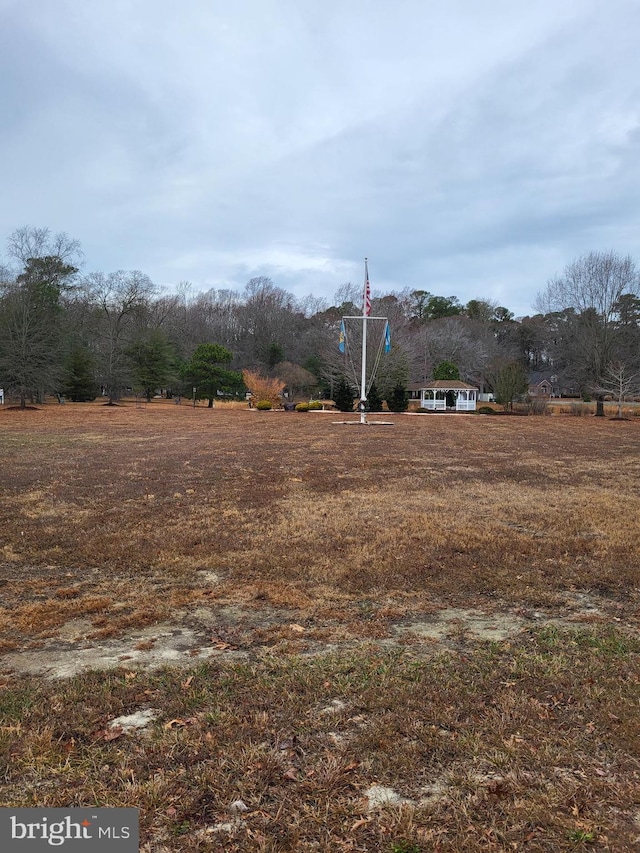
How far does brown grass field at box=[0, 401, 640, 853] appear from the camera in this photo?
6.38ft

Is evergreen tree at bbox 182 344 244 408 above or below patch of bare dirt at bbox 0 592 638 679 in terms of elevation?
above

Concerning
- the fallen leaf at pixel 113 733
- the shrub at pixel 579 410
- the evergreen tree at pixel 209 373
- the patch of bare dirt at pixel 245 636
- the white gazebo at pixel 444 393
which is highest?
the evergreen tree at pixel 209 373

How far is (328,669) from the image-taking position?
9.91 feet

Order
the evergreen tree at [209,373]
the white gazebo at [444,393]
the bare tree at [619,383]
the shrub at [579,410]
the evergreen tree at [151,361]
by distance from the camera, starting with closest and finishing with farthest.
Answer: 1. the bare tree at [619,383]
2. the shrub at [579,410]
3. the evergreen tree at [209,373]
4. the evergreen tree at [151,361]
5. the white gazebo at [444,393]

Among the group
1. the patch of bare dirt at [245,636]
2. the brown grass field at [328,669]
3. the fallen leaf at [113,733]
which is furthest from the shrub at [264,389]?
the fallen leaf at [113,733]

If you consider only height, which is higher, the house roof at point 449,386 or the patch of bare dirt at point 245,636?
the house roof at point 449,386

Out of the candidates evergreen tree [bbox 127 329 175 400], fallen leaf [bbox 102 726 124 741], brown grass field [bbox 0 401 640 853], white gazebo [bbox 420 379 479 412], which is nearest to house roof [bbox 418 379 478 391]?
white gazebo [bbox 420 379 479 412]

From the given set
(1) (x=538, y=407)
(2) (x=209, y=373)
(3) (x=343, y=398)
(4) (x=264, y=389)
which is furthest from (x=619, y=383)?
(2) (x=209, y=373)

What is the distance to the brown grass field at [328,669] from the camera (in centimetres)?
194

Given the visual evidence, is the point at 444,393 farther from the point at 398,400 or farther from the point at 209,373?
the point at 209,373

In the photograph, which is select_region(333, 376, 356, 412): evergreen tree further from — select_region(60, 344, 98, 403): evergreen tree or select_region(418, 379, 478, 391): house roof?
select_region(60, 344, 98, 403): evergreen tree

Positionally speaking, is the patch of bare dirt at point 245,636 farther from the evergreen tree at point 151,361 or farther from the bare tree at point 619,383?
the evergreen tree at point 151,361

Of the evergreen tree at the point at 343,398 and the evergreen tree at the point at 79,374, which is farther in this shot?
the evergreen tree at the point at 79,374

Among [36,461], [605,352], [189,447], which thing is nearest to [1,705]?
[36,461]
